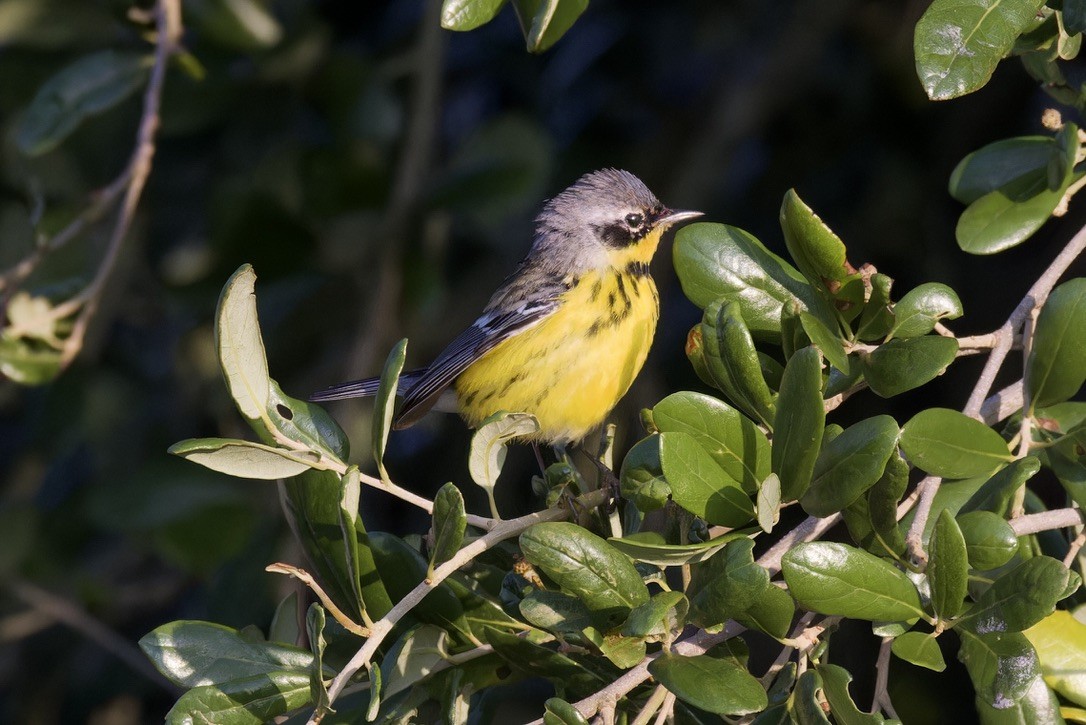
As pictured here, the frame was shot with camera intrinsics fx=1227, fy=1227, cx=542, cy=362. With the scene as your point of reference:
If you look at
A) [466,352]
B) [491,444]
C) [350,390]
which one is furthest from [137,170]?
[491,444]

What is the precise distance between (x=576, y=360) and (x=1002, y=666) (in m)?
1.95

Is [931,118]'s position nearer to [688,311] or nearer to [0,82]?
[688,311]

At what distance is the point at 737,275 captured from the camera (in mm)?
1942

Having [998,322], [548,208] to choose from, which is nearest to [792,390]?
[548,208]

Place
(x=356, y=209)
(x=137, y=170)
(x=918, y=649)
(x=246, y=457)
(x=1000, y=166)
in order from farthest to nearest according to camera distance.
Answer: (x=356, y=209) < (x=137, y=170) < (x=1000, y=166) < (x=246, y=457) < (x=918, y=649)

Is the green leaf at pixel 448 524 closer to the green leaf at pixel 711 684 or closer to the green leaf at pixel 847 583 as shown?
the green leaf at pixel 711 684

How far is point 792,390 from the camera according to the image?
158cm

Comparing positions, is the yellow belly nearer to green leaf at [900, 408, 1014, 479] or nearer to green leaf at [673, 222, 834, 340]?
green leaf at [673, 222, 834, 340]

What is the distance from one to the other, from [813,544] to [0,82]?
3.51 metres

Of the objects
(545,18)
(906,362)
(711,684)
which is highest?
(545,18)

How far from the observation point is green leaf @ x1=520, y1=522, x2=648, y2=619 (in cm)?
161

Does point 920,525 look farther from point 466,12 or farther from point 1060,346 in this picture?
point 466,12

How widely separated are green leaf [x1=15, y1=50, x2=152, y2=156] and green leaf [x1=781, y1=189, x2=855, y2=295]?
7.23ft

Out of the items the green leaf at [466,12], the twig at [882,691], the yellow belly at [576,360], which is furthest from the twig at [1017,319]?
the yellow belly at [576,360]
